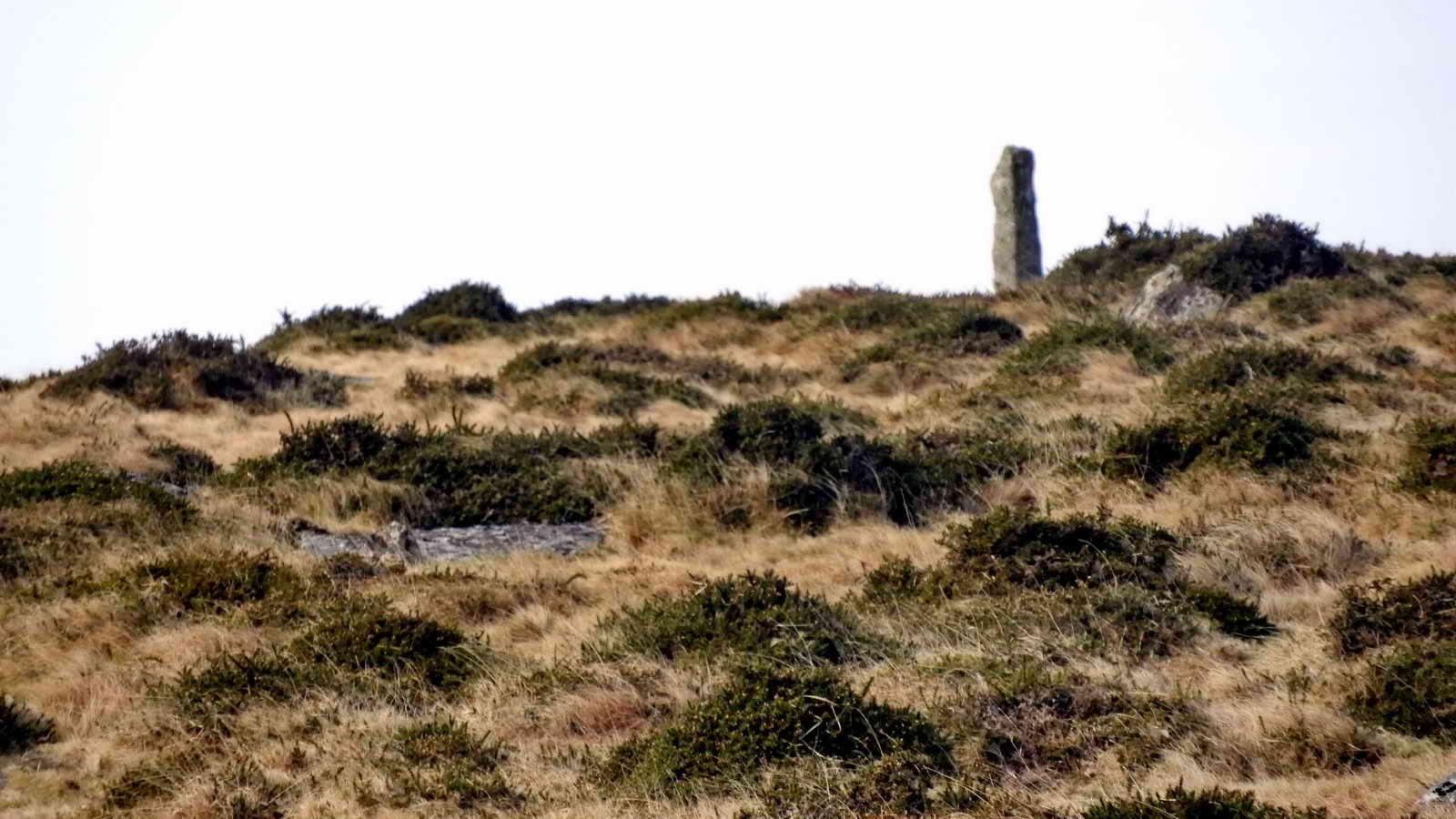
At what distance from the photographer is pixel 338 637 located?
8398 millimetres

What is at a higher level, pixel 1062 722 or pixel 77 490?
pixel 77 490

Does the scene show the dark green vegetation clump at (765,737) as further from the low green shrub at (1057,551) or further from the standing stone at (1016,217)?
the standing stone at (1016,217)

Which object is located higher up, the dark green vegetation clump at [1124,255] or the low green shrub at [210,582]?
the dark green vegetation clump at [1124,255]

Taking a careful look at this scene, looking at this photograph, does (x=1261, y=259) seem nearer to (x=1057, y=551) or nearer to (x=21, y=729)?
(x=1057, y=551)

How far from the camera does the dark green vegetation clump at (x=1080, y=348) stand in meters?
16.2

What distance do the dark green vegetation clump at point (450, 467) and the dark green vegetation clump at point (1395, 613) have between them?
569cm

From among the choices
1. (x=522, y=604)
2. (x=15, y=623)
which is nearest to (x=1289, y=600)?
(x=522, y=604)

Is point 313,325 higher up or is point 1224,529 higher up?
point 313,325

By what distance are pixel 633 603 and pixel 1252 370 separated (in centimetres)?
749

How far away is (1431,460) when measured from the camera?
11.0 meters

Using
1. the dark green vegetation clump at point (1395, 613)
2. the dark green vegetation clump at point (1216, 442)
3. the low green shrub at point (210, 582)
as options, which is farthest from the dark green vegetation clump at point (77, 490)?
the dark green vegetation clump at point (1395, 613)

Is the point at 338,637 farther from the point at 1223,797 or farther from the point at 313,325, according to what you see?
the point at 313,325

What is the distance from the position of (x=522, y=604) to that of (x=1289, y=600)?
14.8 feet

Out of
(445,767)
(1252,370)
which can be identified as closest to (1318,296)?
(1252,370)
